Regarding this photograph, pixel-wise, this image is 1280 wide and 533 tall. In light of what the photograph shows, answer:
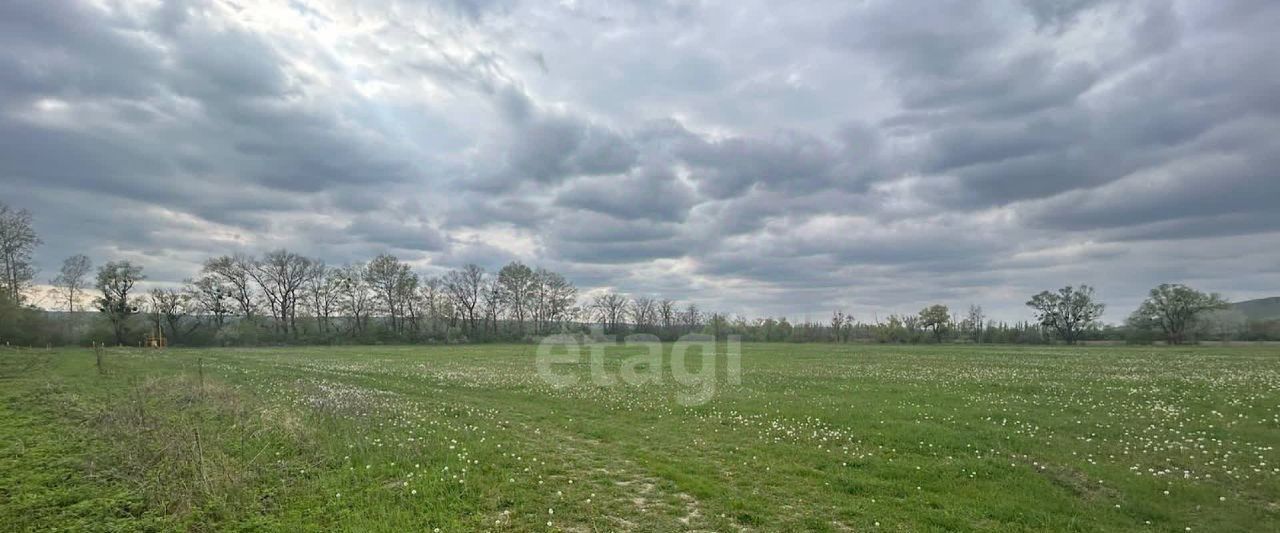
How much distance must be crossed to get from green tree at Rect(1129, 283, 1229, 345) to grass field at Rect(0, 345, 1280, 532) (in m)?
106

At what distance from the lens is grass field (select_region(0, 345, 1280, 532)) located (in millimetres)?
8398

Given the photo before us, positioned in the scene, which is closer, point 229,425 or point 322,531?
point 322,531

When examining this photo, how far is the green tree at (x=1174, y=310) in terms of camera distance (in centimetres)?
9756

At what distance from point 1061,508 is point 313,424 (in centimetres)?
1585

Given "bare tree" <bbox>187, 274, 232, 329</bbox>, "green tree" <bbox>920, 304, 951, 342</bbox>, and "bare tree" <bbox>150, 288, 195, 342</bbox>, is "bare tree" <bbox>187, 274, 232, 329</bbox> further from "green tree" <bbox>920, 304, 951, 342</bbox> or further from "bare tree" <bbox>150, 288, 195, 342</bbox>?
"green tree" <bbox>920, 304, 951, 342</bbox>

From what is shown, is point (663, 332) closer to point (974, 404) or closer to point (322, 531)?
point (974, 404)

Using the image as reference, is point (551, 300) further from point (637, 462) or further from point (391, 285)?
point (637, 462)

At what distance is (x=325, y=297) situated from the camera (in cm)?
10575

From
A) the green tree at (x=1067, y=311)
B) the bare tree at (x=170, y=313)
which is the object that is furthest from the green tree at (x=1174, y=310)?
the bare tree at (x=170, y=313)

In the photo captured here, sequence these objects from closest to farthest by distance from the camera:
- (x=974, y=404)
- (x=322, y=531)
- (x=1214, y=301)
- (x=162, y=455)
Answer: (x=322, y=531), (x=162, y=455), (x=974, y=404), (x=1214, y=301)

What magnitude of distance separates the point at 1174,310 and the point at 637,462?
426 feet

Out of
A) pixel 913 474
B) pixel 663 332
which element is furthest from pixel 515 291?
pixel 913 474

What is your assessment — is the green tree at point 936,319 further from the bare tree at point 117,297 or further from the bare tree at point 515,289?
the bare tree at point 117,297

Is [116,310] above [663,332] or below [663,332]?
above
